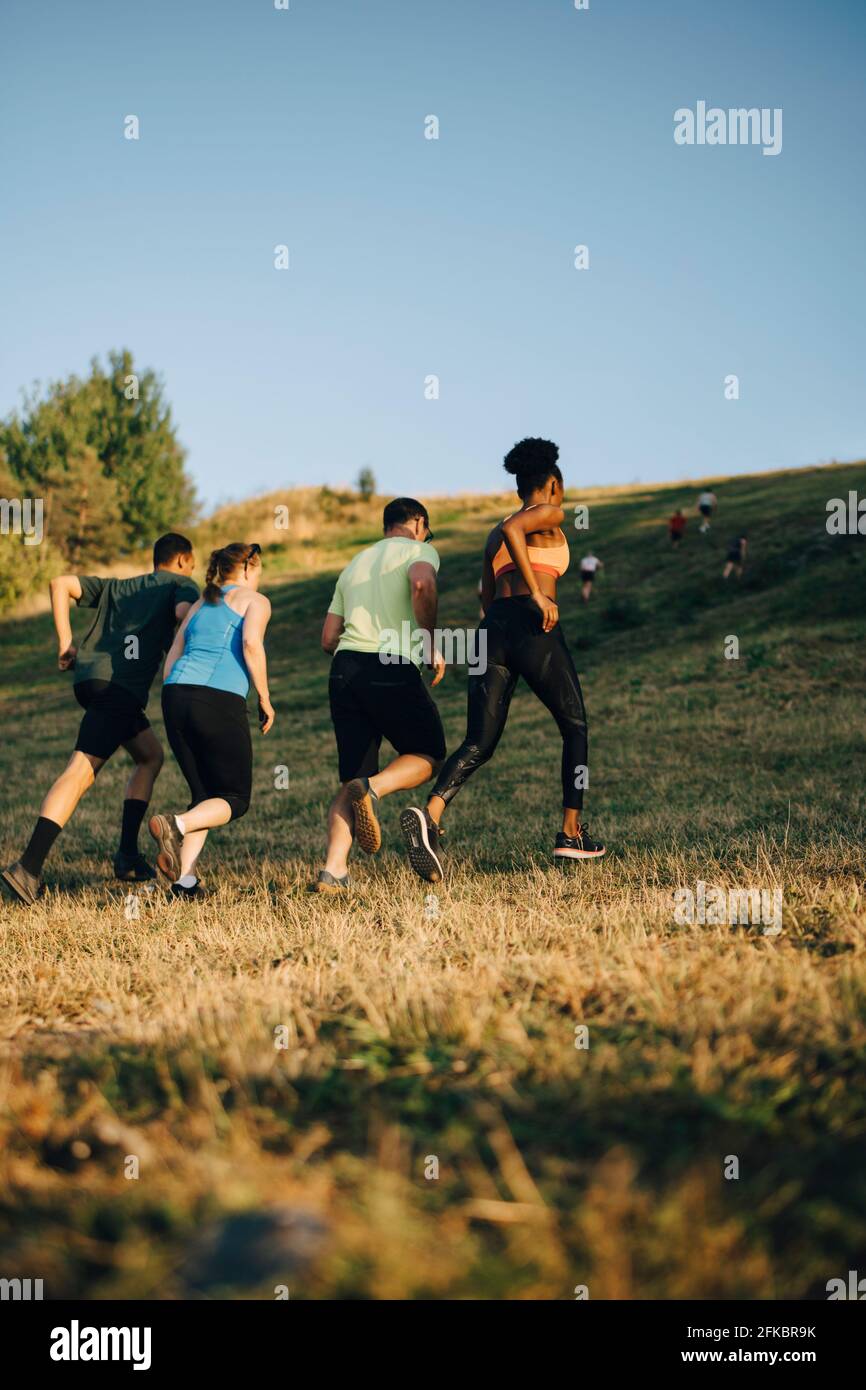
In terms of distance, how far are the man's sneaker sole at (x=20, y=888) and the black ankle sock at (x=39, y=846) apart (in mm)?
110

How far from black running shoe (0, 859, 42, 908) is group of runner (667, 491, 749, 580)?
83.2 feet

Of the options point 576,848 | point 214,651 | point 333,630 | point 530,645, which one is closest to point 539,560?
point 530,645

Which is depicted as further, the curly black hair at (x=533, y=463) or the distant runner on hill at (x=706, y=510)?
the distant runner on hill at (x=706, y=510)

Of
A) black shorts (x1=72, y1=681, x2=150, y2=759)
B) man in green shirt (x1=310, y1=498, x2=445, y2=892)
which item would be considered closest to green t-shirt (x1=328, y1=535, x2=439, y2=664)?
man in green shirt (x1=310, y1=498, x2=445, y2=892)

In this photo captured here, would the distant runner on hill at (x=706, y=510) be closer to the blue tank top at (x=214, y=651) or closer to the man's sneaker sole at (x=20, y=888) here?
the blue tank top at (x=214, y=651)

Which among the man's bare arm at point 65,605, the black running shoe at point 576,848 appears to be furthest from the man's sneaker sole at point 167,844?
the black running shoe at point 576,848

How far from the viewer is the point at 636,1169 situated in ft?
6.93

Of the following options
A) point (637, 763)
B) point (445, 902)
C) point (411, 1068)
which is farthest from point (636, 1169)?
point (637, 763)

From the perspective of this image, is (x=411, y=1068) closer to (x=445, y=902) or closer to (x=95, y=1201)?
(x=95, y=1201)

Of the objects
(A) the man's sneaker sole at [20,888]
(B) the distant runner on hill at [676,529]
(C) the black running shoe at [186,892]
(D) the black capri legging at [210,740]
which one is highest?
(B) the distant runner on hill at [676,529]

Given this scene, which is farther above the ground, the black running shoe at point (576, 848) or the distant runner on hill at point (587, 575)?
the distant runner on hill at point (587, 575)

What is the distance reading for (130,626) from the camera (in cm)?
637

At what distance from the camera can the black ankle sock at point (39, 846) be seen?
5773 mm
